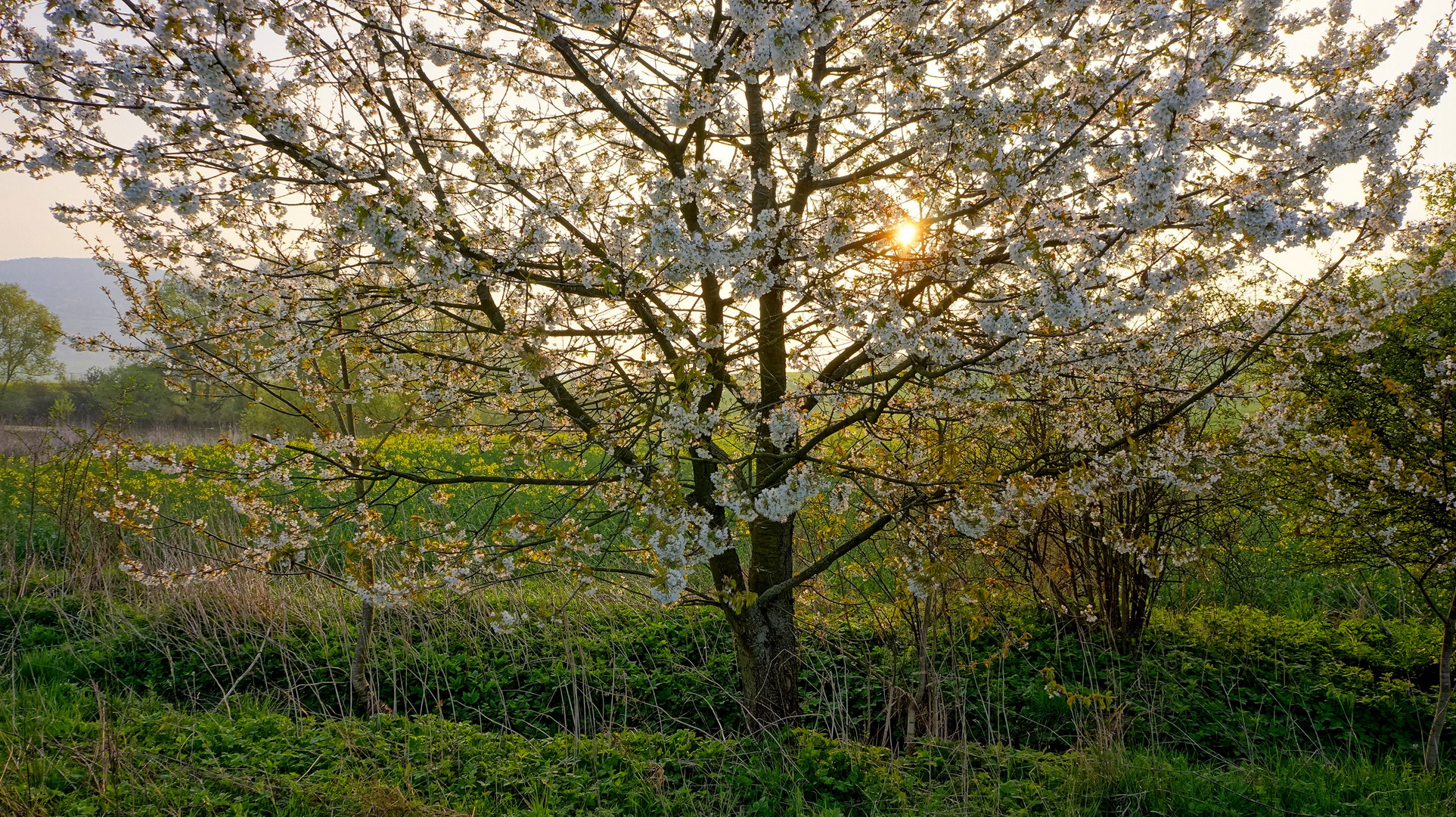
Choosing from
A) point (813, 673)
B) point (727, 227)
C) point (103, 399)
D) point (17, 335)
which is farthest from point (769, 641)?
point (17, 335)

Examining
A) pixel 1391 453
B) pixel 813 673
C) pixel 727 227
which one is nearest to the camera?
pixel 727 227

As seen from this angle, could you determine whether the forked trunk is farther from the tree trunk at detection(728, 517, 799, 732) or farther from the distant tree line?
the distant tree line

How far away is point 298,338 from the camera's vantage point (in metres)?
3.38

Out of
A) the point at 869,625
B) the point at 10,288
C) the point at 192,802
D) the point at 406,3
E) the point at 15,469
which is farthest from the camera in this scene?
the point at 10,288

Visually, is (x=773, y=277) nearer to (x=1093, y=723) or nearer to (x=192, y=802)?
(x=192, y=802)

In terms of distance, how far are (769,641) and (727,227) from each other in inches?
85.0

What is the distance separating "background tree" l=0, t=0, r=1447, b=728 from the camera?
273cm

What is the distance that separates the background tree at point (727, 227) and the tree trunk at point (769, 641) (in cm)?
2

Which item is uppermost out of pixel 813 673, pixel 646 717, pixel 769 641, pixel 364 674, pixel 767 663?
pixel 769 641

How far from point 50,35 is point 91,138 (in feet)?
1.20

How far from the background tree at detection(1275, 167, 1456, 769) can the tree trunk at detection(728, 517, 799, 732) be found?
8.84 feet

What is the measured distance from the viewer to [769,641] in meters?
4.02

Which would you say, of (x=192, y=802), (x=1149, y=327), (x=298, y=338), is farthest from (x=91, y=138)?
(x=1149, y=327)

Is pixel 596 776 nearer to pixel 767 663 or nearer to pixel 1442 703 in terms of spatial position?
pixel 767 663
